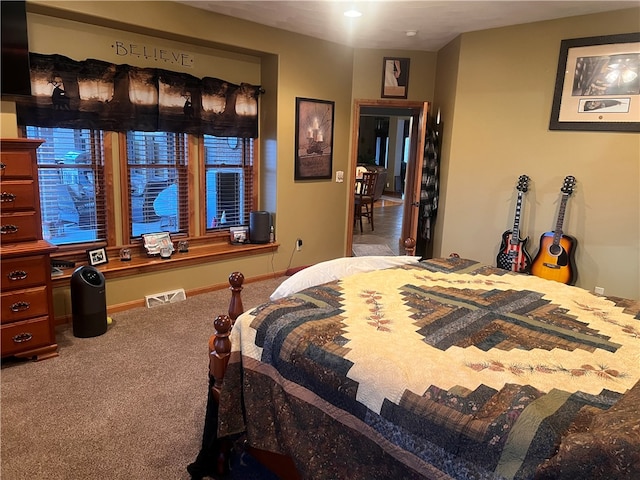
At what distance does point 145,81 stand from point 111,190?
986 mm

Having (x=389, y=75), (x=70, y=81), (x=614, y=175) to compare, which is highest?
(x=389, y=75)

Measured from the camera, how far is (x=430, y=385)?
4.52 feet

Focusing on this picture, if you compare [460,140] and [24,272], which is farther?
[460,140]

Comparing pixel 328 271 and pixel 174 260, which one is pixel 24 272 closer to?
pixel 174 260

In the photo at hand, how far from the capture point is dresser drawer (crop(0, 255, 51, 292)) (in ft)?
8.91

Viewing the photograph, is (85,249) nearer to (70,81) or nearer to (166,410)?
(70,81)

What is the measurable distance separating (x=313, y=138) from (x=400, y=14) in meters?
1.55

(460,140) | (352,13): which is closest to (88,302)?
(352,13)

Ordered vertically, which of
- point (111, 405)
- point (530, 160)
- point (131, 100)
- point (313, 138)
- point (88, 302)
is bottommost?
point (111, 405)

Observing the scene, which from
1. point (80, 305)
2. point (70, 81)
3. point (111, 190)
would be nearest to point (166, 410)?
point (80, 305)

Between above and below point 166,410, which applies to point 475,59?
above

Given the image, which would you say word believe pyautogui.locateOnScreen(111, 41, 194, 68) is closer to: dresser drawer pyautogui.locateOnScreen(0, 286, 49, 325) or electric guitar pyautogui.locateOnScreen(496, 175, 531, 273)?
dresser drawer pyautogui.locateOnScreen(0, 286, 49, 325)

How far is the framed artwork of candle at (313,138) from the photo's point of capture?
15.7 ft

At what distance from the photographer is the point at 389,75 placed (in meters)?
→ 5.07
